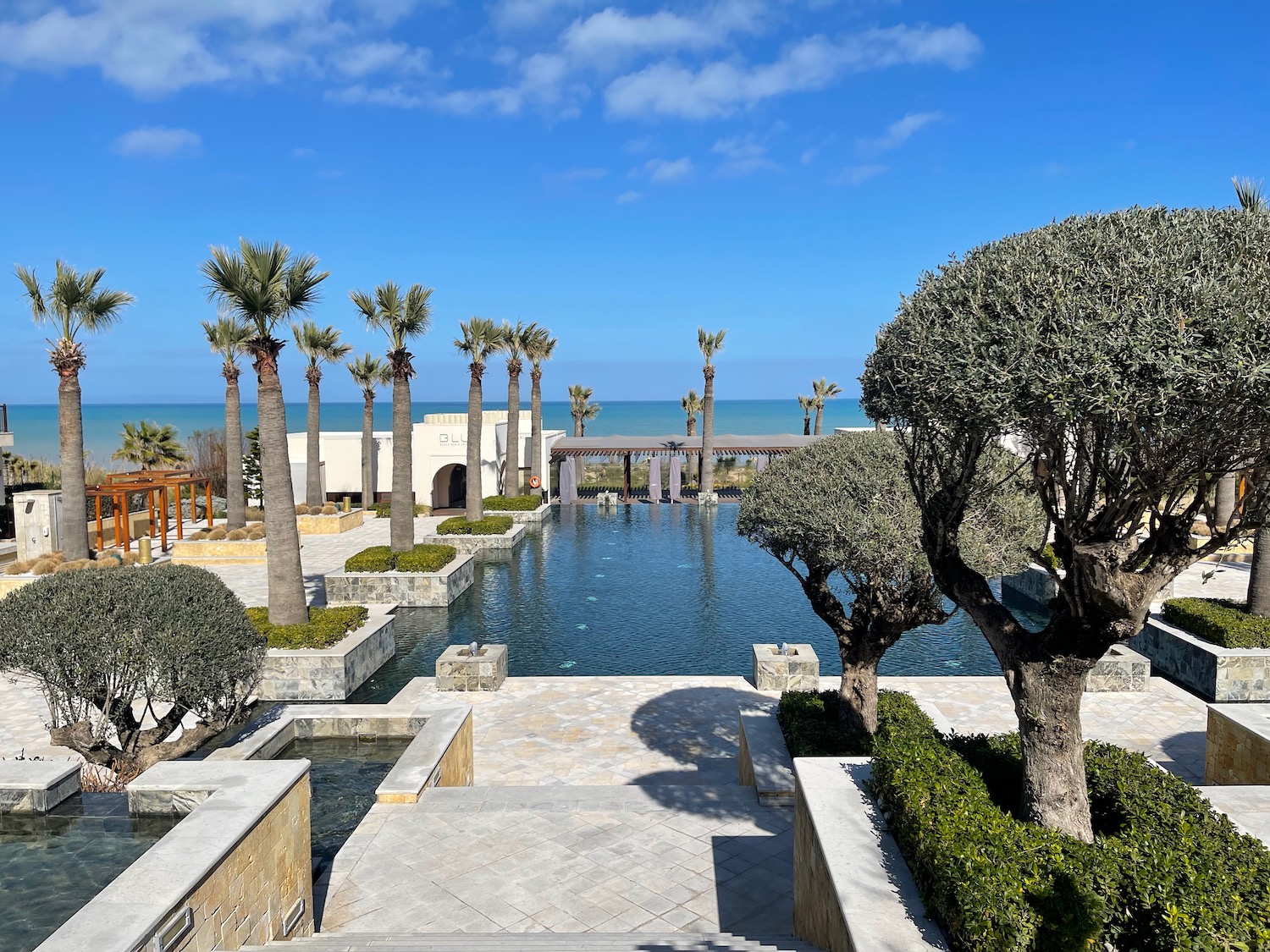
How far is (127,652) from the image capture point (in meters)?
9.42

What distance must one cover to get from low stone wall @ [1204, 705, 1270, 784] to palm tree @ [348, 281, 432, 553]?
743 inches

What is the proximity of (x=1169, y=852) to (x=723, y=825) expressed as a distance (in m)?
4.49

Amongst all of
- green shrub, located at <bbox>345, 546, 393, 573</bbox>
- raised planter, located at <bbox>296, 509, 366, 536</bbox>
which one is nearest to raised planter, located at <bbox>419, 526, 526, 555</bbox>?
raised planter, located at <bbox>296, 509, 366, 536</bbox>

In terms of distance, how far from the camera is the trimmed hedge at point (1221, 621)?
1484 cm

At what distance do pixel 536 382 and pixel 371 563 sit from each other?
20087mm

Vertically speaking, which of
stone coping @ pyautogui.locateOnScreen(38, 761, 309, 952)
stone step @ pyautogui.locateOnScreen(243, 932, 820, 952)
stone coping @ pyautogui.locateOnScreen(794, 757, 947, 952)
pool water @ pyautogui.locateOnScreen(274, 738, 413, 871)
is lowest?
pool water @ pyautogui.locateOnScreen(274, 738, 413, 871)

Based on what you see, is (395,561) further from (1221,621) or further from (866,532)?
Result: (1221,621)

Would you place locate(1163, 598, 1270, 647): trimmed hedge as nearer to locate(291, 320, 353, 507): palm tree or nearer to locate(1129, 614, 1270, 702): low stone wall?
locate(1129, 614, 1270, 702): low stone wall

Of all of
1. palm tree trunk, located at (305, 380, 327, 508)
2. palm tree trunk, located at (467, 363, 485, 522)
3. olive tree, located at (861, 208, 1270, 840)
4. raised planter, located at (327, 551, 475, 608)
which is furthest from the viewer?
palm tree trunk, located at (305, 380, 327, 508)

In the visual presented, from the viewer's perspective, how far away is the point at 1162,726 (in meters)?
13.1

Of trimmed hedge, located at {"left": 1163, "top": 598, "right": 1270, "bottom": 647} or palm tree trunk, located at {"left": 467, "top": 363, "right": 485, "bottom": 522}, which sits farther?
palm tree trunk, located at {"left": 467, "top": 363, "right": 485, "bottom": 522}

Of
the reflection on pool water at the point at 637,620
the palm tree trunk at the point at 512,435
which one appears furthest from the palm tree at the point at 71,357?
the palm tree trunk at the point at 512,435

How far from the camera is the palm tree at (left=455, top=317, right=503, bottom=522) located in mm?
32312

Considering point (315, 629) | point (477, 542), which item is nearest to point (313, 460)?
point (477, 542)
